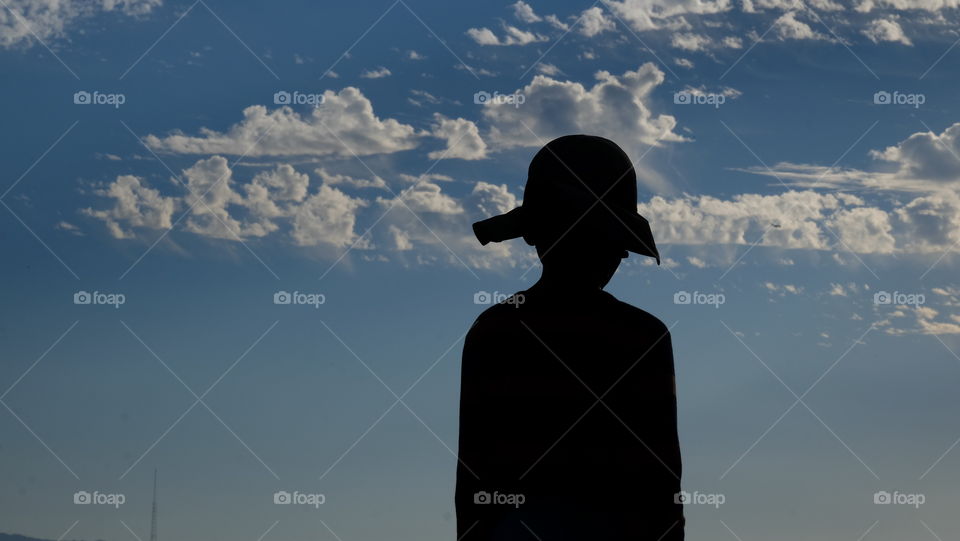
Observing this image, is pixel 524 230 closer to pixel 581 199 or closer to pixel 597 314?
pixel 581 199

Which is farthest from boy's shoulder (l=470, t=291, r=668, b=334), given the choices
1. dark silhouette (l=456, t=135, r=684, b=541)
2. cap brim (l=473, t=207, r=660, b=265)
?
cap brim (l=473, t=207, r=660, b=265)

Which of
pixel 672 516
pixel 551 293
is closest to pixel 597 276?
pixel 551 293

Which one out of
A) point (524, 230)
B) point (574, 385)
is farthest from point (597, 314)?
point (524, 230)

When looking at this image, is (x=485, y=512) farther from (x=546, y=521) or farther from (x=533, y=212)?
(x=533, y=212)

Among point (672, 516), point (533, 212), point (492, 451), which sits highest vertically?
point (533, 212)

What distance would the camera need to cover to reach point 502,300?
5.18m

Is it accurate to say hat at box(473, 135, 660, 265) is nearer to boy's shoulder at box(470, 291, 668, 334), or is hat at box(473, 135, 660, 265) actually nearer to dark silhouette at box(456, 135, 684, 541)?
dark silhouette at box(456, 135, 684, 541)

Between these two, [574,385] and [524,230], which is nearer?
[574,385]

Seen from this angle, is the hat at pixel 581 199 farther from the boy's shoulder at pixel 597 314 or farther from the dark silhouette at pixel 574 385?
the boy's shoulder at pixel 597 314

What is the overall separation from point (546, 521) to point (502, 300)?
878 millimetres

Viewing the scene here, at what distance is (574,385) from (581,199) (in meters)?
0.70

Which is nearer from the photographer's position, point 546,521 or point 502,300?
point 546,521

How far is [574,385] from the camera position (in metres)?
4.98

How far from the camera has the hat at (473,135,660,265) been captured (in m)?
4.99
